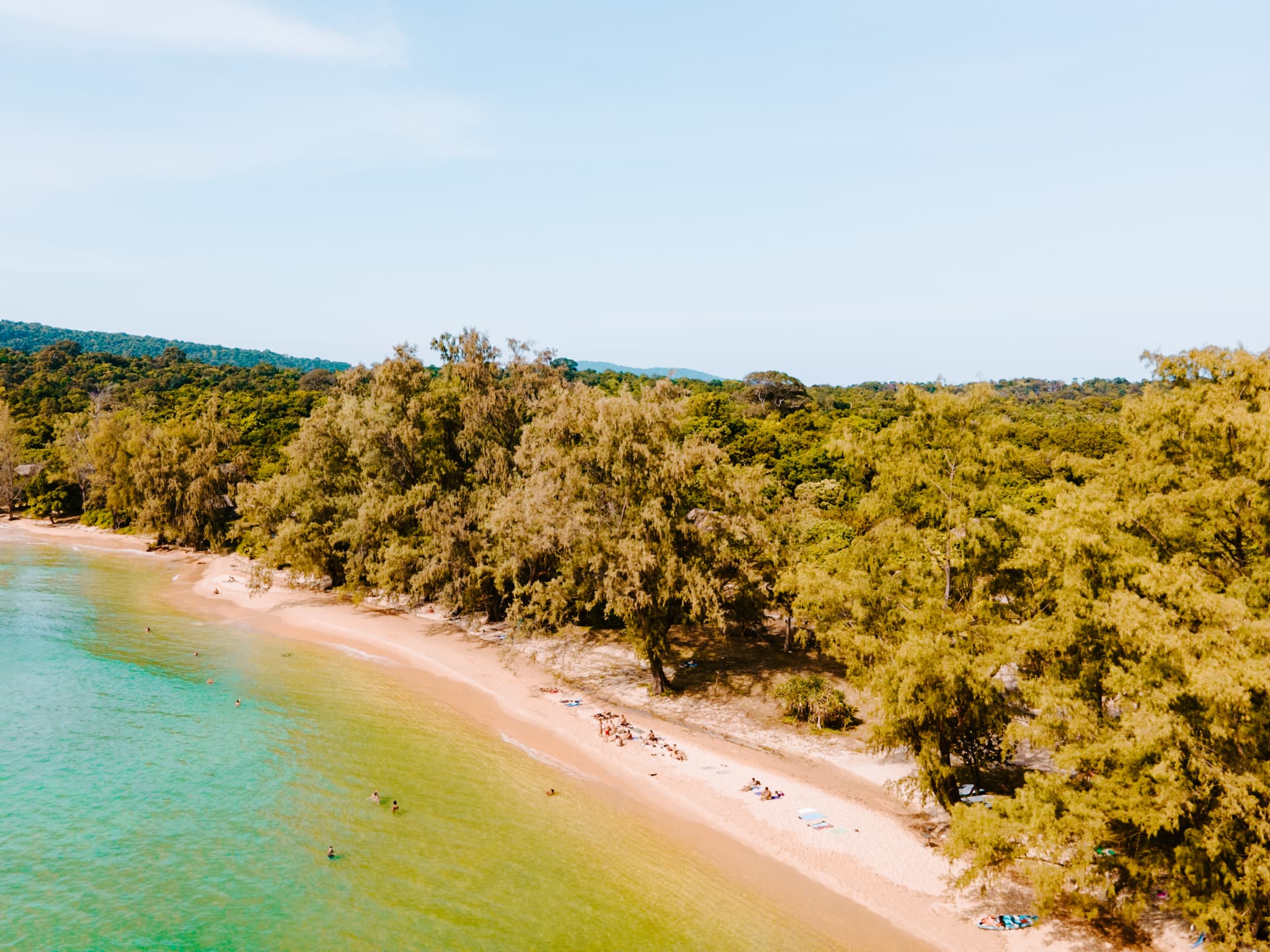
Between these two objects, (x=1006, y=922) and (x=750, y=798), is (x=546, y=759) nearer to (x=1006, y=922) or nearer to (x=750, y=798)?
(x=750, y=798)

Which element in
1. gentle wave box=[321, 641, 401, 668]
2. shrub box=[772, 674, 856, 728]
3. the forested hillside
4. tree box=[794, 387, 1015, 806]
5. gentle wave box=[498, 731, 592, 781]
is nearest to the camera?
the forested hillside

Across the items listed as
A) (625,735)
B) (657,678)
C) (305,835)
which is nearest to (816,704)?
(657,678)

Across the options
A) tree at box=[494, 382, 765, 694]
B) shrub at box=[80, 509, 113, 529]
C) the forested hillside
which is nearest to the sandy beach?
the forested hillside

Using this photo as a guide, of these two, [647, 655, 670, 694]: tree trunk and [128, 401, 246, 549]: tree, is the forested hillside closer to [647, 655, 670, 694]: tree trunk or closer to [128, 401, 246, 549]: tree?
[647, 655, 670, 694]: tree trunk

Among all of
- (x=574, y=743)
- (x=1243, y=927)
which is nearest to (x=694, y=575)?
(x=574, y=743)

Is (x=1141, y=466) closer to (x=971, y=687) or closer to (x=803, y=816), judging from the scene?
(x=971, y=687)
